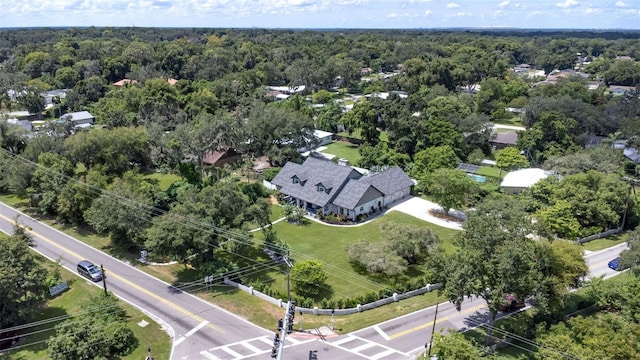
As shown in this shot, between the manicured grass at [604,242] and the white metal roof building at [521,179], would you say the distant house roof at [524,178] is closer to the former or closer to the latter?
the white metal roof building at [521,179]

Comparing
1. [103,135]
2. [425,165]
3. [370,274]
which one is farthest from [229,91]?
[370,274]

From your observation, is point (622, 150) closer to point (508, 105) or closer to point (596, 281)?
point (508, 105)

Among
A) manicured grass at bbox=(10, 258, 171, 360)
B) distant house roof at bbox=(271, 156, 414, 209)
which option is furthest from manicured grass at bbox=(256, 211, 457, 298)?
manicured grass at bbox=(10, 258, 171, 360)

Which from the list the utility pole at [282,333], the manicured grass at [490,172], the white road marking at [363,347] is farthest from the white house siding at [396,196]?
the utility pole at [282,333]

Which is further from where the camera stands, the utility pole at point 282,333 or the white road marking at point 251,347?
the white road marking at point 251,347

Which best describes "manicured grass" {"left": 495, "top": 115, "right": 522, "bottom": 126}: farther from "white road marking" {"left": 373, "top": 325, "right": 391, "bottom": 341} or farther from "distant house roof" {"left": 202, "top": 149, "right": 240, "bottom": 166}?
"white road marking" {"left": 373, "top": 325, "right": 391, "bottom": 341}

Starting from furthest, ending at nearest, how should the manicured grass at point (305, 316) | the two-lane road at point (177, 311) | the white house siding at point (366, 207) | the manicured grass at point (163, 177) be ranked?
the manicured grass at point (163, 177) < the white house siding at point (366, 207) < the manicured grass at point (305, 316) < the two-lane road at point (177, 311)
